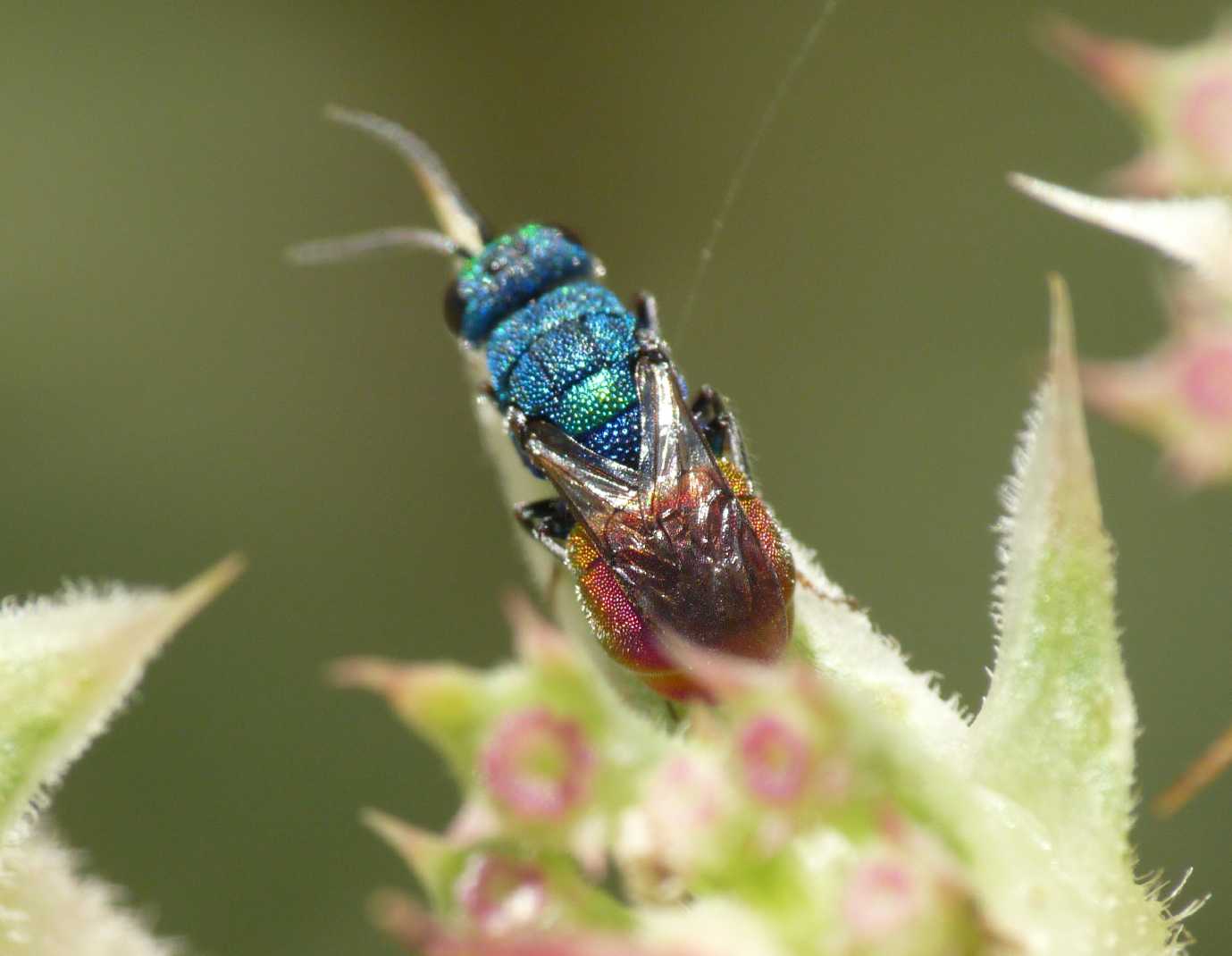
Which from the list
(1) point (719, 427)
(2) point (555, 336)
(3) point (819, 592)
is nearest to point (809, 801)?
(3) point (819, 592)

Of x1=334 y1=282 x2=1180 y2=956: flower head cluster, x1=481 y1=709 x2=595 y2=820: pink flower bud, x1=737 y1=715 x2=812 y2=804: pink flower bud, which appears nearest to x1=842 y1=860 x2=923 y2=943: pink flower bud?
x1=334 y1=282 x2=1180 y2=956: flower head cluster

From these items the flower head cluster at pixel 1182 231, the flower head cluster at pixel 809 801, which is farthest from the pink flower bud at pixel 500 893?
the flower head cluster at pixel 1182 231

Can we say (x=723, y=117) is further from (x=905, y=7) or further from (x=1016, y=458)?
(x=1016, y=458)

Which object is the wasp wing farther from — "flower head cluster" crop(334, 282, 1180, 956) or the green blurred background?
the green blurred background

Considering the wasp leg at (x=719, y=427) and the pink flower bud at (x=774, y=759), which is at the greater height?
the pink flower bud at (x=774, y=759)

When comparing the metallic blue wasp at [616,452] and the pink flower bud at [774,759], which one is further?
the metallic blue wasp at [616,452]

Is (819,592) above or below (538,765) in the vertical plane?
below

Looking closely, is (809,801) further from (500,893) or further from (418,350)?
(418,350)

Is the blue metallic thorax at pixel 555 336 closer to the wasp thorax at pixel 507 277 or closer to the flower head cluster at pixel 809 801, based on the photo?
the wasp thorax at pixel 507 277
